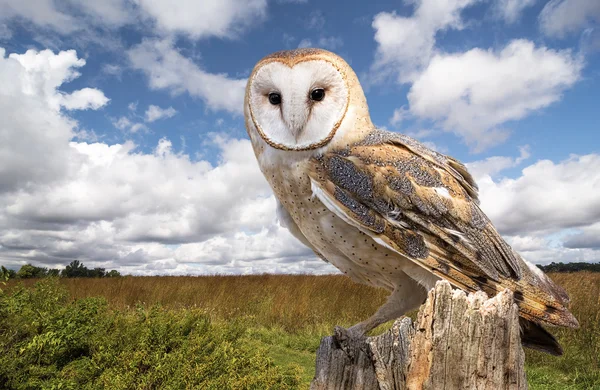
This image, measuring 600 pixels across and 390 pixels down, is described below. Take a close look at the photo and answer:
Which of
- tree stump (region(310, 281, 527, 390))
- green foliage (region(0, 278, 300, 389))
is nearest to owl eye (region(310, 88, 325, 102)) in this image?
tree stump (region(310, 281, 527, 390))

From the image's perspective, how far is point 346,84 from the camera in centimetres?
254

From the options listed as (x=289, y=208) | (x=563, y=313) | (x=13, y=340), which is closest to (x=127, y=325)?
(x=13, y=340)

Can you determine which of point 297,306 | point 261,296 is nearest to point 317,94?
point 297,306

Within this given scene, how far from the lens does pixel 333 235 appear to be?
8.18 ft

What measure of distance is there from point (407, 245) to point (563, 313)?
90 centimetres

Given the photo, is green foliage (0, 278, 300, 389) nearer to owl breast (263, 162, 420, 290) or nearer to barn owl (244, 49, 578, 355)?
owl breast (263, 162, 420, 290)

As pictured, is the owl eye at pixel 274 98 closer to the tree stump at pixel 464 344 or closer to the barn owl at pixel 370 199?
the barn owl at pixel 370 199

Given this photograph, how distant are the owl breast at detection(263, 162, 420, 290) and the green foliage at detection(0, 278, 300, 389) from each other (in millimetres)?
1884

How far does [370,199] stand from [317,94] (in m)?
0.70

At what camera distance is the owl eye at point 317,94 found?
254 centimetres

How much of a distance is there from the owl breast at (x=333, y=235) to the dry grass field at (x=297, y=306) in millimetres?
3517

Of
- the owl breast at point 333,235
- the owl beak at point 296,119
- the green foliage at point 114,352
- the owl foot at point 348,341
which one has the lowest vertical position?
the green foliage at point 114,352

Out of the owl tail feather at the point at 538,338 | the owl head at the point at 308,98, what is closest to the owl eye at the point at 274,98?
the owl head at the point at 308,98

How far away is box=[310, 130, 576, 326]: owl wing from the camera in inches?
89.7
